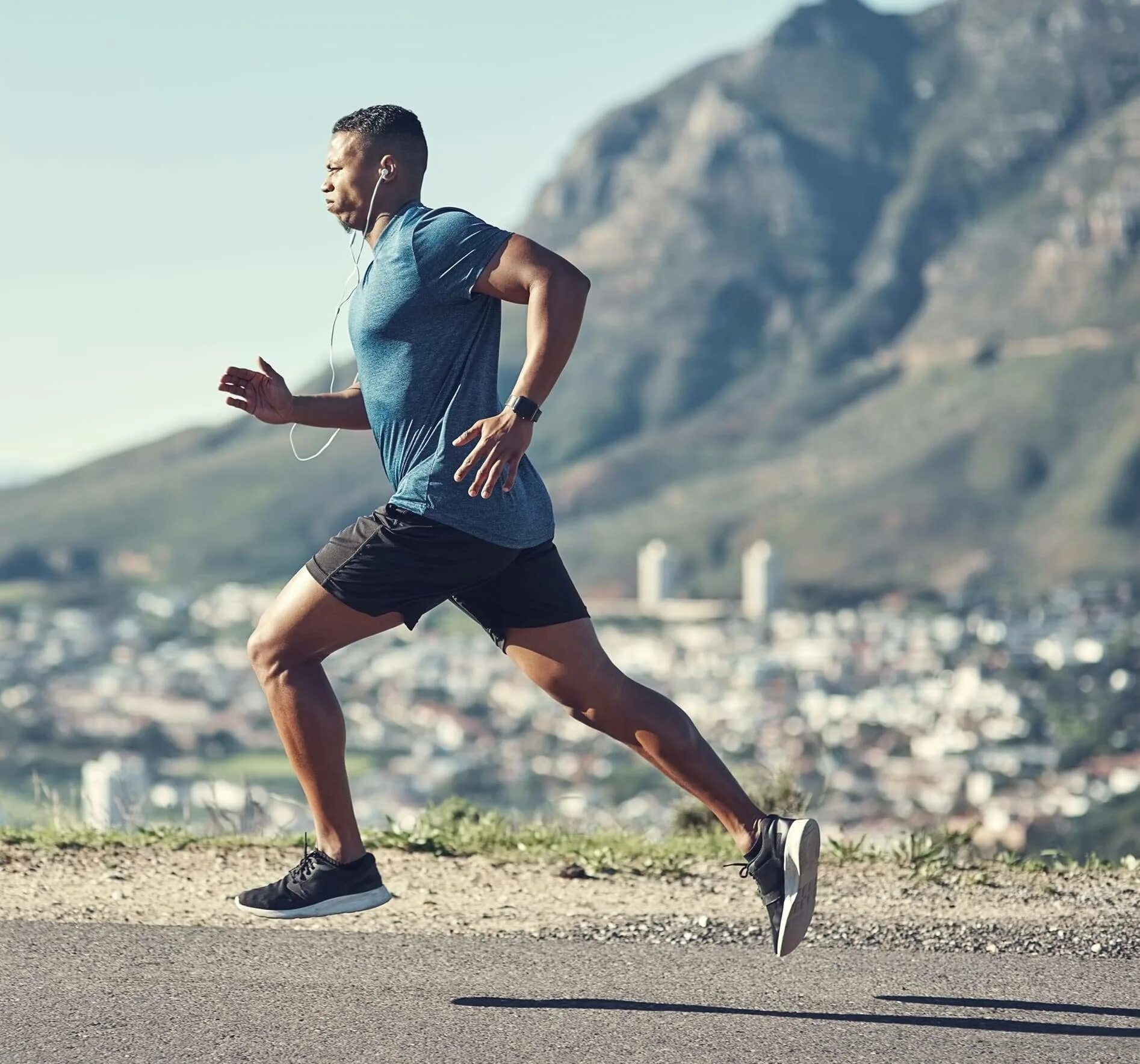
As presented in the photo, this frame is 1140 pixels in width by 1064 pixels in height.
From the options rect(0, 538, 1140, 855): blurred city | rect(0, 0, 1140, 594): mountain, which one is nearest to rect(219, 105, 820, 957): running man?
rect(0, 538, 1140, 855): blurred city

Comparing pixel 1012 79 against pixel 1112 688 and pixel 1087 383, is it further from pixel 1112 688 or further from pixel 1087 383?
pixel 1112 688

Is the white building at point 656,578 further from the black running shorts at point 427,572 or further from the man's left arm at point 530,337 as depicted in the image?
the man's left arm at point 530,337

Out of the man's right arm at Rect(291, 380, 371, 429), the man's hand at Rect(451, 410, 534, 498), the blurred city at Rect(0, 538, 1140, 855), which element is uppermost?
the man's right arm at Rect(291, 380, 371, 429)

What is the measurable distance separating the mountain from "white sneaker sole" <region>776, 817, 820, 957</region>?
92.1 metres

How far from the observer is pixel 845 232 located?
16550cm

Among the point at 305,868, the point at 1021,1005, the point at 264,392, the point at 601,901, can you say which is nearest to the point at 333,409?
the point at 264,392

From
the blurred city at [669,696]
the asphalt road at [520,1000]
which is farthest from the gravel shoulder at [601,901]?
the blurred city at [669,696]

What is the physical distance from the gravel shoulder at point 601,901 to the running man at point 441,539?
0.31 meters

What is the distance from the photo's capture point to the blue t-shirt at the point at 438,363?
3730 mm

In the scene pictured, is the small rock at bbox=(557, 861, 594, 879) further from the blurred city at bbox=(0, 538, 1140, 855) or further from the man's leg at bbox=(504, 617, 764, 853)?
the blurred city at bbox=(0, 538, 1140, 855)

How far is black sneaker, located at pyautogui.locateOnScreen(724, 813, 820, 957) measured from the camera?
3752 millimetres

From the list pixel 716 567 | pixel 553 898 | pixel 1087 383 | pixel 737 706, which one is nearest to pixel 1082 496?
pixel 1087 383

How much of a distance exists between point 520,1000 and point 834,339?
→ 5847 inches

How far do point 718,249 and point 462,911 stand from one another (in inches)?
6336
